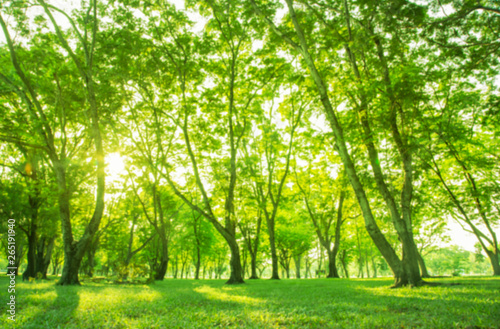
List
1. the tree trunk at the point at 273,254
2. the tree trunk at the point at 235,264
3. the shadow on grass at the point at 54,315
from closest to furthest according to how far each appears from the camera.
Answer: the shadow on grass at the point at 54,315
the tree trunk at the point at 235,264
the tree trunk at the point at 273,254

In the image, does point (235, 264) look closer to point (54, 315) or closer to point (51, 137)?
point (54, 315)

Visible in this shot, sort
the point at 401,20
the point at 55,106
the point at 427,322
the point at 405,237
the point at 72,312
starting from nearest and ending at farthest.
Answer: the point at 427,322, the point at 72,312, the point at 401,20, the point at 405,237, the point at 55,106

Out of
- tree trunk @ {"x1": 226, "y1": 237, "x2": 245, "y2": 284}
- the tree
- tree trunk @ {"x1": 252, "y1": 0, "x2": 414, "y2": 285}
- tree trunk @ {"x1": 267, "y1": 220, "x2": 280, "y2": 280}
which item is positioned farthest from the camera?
tree trunk @ {"x1": 267, "y1": 220, "x2": 280, "y2": 280}

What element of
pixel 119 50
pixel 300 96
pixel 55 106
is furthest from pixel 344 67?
pixel 55 106

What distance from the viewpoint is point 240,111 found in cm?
1920

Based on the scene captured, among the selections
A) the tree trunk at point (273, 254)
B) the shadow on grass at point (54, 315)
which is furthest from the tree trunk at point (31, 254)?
the tree trunk at point (273, 254)

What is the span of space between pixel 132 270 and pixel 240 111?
42.6 feet

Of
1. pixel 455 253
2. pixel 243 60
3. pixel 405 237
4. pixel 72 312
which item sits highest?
pixel 243 60

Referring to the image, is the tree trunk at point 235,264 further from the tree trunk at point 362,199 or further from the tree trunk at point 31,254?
the tree trunk at point 31,254

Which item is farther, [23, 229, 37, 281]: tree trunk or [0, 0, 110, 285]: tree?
[23, 229, 37, 281]: tree trunk

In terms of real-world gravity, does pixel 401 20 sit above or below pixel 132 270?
above

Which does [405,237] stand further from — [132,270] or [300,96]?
[132,270]

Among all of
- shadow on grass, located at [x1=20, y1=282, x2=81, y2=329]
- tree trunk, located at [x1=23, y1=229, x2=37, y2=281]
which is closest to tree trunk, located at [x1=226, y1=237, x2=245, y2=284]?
shadow on grass, located at [x1=20, y1=282, x2=81, y2=329]

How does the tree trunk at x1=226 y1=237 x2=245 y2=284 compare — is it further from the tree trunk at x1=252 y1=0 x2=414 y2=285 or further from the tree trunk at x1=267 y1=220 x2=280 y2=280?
the tree trunk at x1=252 y1=0 x2=414 y2=285
